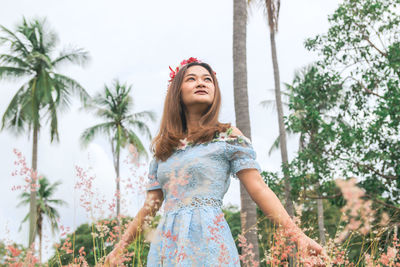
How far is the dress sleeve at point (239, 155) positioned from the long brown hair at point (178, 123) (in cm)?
11

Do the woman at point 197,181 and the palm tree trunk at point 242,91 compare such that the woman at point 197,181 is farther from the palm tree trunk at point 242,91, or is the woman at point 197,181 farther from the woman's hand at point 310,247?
the palm tree trunk at point 242,91

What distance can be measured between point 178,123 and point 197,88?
222 millimetres

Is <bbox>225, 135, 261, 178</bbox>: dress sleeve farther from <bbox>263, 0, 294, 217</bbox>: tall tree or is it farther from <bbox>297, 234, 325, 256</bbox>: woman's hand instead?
<bbox>263, 0, 294, 217</bbox>: tall tree

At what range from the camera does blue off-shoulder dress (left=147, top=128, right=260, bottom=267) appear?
6.20ft

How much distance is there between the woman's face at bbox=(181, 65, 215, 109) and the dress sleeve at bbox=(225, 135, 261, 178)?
31 cm

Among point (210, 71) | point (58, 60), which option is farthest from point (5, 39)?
point (210, 71)

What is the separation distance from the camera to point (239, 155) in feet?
7.07

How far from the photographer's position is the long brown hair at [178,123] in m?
2.25

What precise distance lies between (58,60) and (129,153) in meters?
18.0

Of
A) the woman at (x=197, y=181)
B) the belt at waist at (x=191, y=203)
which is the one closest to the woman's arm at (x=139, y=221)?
the woman at (x=197, y=181)

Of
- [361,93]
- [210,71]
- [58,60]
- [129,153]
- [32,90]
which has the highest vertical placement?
[58,60]

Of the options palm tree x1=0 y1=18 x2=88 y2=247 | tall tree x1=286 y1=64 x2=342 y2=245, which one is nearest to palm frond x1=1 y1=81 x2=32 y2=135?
palm tree x1=0 y1=18 x2=88 y2=247

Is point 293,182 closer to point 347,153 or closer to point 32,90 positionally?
point 347,153

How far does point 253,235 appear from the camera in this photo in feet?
19.5
